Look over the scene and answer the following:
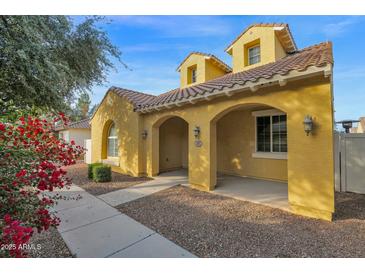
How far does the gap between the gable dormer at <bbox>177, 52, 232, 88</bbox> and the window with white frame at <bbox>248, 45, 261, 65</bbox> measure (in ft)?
7.45

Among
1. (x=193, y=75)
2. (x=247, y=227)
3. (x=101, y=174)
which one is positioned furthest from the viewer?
(x=193, y=75)

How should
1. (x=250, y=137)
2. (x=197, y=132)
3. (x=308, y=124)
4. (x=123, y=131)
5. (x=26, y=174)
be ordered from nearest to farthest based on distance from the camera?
(x=26, y=174) → (x=308, y=124) → (x=197, y=132) → (x=250, y=137) → (x=123, y=131)

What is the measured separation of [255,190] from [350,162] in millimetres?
3655

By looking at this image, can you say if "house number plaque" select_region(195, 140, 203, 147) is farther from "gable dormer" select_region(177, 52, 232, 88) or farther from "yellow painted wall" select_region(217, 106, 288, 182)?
"gable dormer" select_region(177, 52, 232, 88)

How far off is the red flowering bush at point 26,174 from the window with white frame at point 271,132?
8048mm

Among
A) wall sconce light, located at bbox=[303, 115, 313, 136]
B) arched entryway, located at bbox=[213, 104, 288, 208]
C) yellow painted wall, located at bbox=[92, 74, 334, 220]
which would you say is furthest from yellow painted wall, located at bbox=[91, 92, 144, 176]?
wall sconce light, located at bbox=[303, 115, 313, 136]

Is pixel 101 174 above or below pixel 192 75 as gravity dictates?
below

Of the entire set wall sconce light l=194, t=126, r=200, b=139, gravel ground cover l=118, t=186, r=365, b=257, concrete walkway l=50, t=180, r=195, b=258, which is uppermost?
wall sconce light l=194, t=126, r=200, b=139

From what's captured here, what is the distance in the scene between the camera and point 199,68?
1168 centimetres

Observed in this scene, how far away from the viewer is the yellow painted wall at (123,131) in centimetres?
1002

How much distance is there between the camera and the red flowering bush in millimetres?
2490

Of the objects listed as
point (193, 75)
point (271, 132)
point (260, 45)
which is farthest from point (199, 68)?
point (271, 132)

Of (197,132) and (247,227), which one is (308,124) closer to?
(247,227)

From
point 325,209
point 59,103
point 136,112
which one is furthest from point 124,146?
point 325,209
